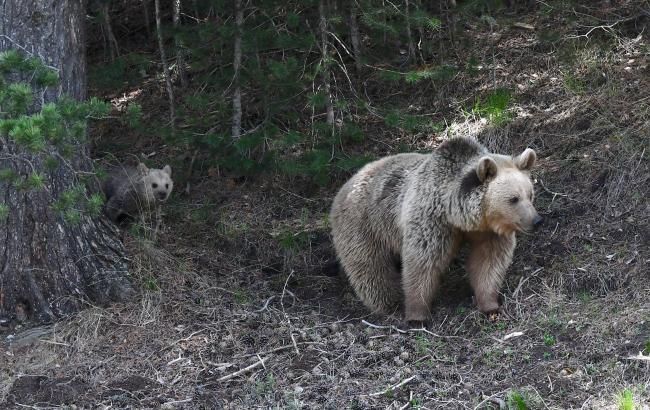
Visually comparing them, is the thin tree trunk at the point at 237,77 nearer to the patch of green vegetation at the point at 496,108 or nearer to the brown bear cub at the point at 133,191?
the brown bear cub at the point at 133,191

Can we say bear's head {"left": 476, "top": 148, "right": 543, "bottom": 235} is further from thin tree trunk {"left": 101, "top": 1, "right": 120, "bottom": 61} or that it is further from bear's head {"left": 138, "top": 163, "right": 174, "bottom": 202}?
thin tree trunk {"left": 101, "top": 1, "right": 120, "bottom": 61}

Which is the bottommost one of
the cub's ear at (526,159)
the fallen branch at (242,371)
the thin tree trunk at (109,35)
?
the fallen branch at (242,371)

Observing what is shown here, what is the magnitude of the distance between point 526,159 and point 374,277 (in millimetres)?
1907

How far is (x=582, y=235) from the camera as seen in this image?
8.33m

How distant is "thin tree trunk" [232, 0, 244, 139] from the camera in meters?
10.1

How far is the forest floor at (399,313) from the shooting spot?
6734 mm

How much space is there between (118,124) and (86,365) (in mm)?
5560

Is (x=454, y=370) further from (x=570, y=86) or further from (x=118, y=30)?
(x=118, y=30)

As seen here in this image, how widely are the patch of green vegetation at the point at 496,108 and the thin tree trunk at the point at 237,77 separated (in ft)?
9.11

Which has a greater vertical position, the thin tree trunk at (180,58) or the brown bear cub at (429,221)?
the thin tree trunk at (180,58)

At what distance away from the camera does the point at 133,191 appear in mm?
10344

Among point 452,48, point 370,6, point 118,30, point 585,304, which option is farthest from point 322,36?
point 118,30

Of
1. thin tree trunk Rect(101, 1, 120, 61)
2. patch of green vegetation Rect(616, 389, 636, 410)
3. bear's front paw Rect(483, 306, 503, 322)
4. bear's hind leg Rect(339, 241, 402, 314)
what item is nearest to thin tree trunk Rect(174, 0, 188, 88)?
thin tree trunk Rect(101, 1, 120, 61)

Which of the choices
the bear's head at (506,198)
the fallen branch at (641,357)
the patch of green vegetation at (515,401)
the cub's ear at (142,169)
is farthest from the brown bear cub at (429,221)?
the cub's ear at (142,169)
